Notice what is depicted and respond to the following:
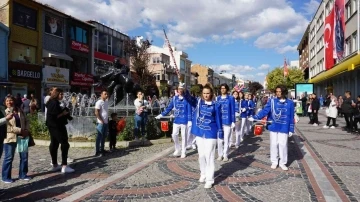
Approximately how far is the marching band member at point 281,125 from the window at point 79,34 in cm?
2893

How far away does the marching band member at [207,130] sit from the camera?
5.93 meters

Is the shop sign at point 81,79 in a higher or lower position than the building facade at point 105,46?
lower

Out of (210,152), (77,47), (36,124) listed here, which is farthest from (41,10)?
(210,152)

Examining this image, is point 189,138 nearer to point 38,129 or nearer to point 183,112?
point 183,112

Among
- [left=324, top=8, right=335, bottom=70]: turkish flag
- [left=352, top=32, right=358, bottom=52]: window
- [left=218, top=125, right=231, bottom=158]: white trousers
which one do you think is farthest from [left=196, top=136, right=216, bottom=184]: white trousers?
[left=324, top=8, right=335, bottom=70]: turkish flag

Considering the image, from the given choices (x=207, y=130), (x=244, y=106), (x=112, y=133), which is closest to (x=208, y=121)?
(x=207, y=130)

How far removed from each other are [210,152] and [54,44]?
28.1m

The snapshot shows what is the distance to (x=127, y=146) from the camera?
10461 millimetres

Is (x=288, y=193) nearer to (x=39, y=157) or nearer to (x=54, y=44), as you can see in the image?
(x=39, y=157)

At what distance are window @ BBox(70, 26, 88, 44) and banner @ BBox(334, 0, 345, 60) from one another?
25212 millimetres

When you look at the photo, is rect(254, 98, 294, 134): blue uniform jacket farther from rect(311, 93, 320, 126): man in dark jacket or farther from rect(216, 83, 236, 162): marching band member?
rect(311, 93, 320, 126): man in dark jacket

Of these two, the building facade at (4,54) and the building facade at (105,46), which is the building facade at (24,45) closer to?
the building facade at (4,54)

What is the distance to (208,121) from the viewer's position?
6023mm

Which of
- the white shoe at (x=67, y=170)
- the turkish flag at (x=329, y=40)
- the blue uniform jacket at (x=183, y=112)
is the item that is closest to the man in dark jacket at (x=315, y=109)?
the blue uniform jacket at (x=183, y=112)
